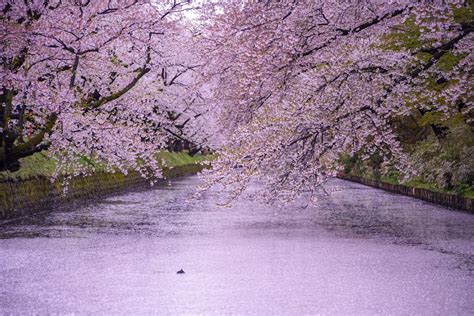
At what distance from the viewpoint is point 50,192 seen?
2464 centimetres

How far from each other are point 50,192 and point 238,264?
14.4m

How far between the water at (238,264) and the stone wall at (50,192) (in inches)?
34.2

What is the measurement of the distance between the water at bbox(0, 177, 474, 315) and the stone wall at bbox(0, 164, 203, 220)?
0.87 m

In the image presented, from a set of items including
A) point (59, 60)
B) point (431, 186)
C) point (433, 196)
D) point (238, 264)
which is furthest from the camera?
point (431, 186)

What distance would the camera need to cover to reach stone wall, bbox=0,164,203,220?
2047cm

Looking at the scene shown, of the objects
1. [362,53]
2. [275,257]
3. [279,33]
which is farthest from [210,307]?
[362,53]

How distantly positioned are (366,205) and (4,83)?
14047mm

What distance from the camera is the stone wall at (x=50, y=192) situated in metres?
20.5

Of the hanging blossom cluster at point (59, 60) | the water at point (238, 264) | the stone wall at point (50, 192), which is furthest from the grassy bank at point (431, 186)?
the stone wall at point (50, 192)

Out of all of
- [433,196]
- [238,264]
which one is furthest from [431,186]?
[238,264]

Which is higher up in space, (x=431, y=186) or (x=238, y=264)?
(x=431, y=186)

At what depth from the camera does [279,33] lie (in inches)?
556

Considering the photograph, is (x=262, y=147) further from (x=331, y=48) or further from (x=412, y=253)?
(x=412, y=253)

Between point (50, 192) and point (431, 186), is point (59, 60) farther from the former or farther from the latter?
point (431, 186)
